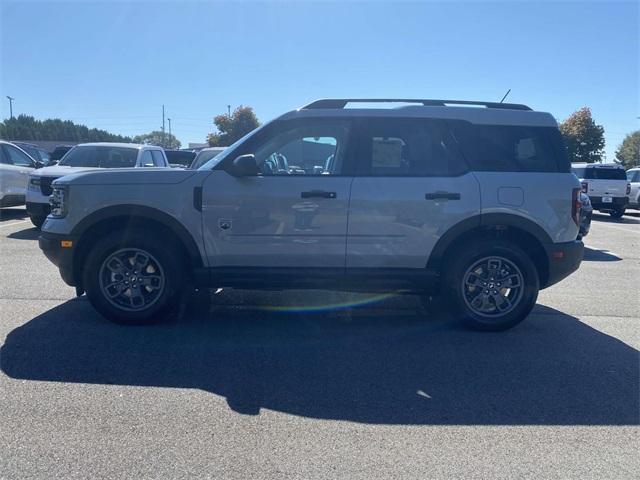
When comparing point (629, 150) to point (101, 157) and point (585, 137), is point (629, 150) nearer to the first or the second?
point (585, 137)

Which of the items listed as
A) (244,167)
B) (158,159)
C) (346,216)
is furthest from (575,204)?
(158,159)

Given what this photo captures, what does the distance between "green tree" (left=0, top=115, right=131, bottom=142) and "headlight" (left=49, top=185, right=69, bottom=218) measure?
65.0m

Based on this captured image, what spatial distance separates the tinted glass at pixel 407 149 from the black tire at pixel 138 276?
2029 millimetres

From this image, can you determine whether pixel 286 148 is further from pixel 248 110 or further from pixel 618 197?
pixel 248 110

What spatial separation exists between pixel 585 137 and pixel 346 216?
41.6 metres

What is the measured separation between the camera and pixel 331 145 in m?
5.70

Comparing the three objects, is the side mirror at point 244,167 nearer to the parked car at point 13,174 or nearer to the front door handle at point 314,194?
the front door handle at point 314,194

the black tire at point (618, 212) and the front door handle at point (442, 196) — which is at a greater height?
the front door handle at point (442, 196)

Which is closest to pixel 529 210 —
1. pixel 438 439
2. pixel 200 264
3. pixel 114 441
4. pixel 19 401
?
pixel 438 439

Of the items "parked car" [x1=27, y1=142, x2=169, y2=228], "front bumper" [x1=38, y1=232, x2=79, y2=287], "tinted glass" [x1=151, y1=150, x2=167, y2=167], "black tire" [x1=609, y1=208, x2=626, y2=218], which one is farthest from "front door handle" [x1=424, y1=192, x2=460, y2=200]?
"black tire" [x1=609, y1=208, x2=626, y2=218]

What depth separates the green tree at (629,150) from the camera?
226 feet

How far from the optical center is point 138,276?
18.2 feet

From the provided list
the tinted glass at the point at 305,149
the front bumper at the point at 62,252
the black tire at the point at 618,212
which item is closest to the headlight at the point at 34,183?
the front bumper at the point at 62,252

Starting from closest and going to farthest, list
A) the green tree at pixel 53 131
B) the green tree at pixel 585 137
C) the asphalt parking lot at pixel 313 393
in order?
the asphalt parking lot at pixel 313 393
the green tree at pixel 585 137
the green tree at pixel 53 131
